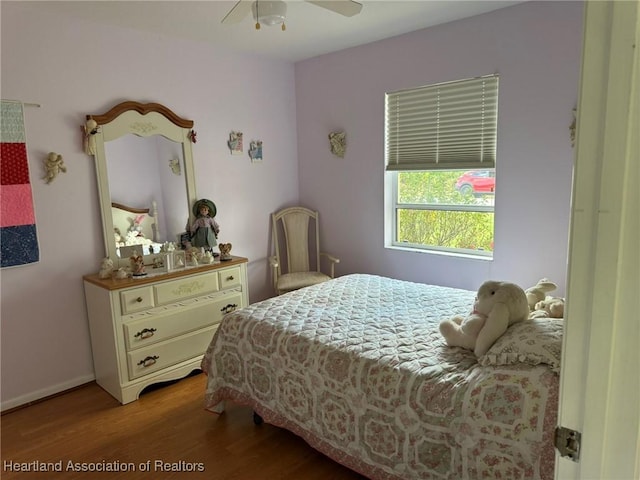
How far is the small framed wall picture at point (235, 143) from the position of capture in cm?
375

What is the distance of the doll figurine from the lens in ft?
11.3

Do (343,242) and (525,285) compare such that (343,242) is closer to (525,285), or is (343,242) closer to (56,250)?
(525,285)

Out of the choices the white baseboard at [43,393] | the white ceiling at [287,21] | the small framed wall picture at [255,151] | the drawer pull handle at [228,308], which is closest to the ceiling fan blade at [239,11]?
the white ceiling at [287,21]

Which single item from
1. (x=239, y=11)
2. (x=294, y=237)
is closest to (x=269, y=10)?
(x=239, y=11)

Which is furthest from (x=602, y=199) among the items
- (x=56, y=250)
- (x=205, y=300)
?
(x=56, y=250)

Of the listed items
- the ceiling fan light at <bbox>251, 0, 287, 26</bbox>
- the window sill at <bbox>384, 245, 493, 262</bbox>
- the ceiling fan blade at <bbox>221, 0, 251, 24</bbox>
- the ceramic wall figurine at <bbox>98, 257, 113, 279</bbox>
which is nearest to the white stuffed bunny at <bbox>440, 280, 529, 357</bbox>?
the window sill at <bbox>384, 245, 493, 262</bbox>

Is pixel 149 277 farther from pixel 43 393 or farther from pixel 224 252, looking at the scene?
pixel 43 393

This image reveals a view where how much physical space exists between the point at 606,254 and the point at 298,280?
3303 millimetres

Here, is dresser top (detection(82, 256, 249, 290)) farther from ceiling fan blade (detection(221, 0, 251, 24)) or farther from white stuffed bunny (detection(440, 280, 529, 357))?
white stuffed bunny (detection(440, 280, 529, 357))

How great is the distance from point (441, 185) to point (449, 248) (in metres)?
0.53

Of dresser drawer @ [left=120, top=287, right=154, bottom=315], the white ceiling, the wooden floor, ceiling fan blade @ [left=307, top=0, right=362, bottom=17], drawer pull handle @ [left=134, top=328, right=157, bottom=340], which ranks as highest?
the white ceiling

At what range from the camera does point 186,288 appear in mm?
3082

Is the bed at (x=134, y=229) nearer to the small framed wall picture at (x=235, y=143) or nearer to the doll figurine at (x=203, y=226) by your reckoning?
the doll figurine at (x=203, y=226)

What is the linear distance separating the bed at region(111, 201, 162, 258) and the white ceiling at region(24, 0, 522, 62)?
49.8 inches
